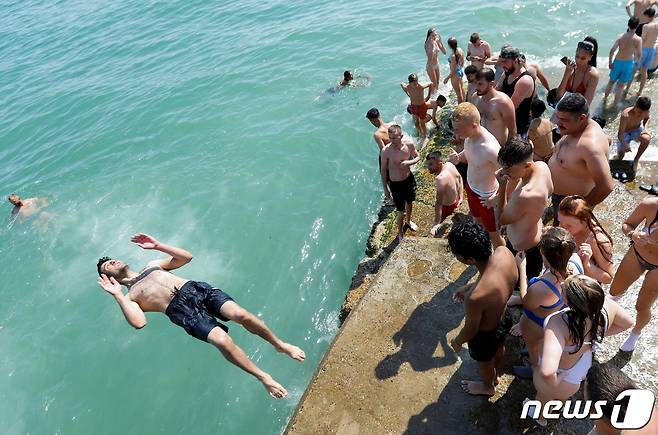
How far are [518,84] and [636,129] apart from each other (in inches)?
78.9

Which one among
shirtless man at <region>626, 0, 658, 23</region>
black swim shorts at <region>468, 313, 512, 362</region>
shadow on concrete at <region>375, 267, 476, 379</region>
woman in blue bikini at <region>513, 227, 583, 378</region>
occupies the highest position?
shirtless man at <region>626, 0, 658, 23</region>

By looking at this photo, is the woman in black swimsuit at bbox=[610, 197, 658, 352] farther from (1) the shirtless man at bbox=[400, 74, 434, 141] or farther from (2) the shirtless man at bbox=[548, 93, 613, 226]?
(1) the shirtless man at bbox=[400, 74, 434, 141]

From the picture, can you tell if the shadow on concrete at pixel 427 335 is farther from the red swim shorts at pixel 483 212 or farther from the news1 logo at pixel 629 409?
Result: the news1 logo at pixel 629 409

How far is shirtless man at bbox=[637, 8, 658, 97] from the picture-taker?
890 centimetres

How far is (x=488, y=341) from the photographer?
3.37m

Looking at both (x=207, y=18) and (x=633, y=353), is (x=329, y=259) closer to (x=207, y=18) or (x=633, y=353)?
(x=633, y=353)

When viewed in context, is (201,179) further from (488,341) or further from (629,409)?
(629,409)

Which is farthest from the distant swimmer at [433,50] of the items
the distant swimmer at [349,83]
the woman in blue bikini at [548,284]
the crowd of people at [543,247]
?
the woman in blue bikini at [548,284]

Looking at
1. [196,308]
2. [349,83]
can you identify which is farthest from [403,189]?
[349,83]

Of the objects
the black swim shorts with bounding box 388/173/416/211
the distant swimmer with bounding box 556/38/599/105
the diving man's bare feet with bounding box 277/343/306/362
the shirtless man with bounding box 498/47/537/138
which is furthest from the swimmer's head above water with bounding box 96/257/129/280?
the distant swimmer with bounding box 556/38/599/105

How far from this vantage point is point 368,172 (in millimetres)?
11266

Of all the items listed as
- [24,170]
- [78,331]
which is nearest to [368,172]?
[78,331]

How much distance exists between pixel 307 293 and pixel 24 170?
1190 centimetres

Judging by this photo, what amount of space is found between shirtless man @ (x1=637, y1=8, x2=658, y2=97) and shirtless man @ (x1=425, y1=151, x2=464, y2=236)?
18.8 feet
